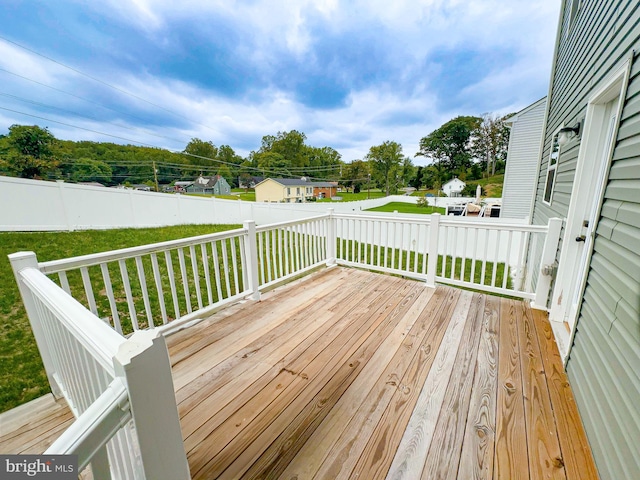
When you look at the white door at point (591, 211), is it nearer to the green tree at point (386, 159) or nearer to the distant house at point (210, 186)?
the green tree at point (386, 159)

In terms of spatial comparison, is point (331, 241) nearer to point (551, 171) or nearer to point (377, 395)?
point (377, 395)

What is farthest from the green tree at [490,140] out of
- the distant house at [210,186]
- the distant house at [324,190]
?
the distant house at [210,186]

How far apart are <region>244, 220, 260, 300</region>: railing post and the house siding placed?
2.79 meters

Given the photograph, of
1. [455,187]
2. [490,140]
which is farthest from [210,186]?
[490,140]

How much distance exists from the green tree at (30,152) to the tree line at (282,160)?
1.7 inches

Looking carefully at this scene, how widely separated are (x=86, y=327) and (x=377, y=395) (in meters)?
1.64

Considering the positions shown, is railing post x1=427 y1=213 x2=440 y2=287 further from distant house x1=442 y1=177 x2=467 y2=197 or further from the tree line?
distant house x1=442 y1=177 x2=467 y2=197

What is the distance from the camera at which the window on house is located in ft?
11.3

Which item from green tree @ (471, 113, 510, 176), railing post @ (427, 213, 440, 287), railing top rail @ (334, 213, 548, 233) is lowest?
railing post @ (427, 213, 440, 287)

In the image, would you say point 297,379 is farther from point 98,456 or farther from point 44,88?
point 44,88

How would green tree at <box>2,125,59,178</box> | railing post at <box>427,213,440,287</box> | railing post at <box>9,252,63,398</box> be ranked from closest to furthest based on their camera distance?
railing post at <box>9,252,63,398</box> → railing post at <box>427,213,440,287</box> → green tree at <box>2,125,59,178</box>

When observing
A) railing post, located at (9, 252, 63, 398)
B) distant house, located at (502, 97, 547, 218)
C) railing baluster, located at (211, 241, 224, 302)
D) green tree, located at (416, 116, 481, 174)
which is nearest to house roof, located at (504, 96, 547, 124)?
distant house, located at (502, 97, 547, 218)

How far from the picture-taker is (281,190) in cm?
2775

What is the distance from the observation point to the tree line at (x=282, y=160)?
661 inches
